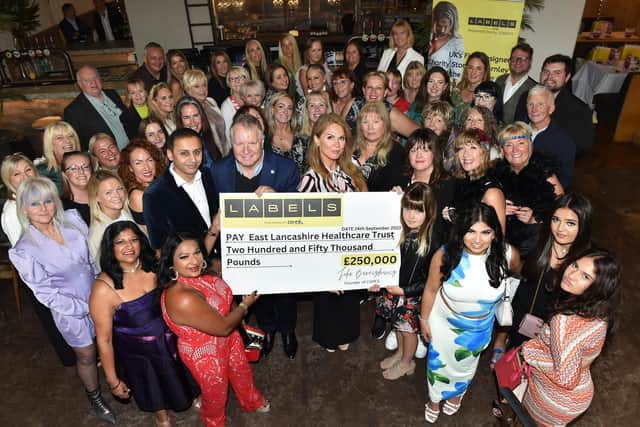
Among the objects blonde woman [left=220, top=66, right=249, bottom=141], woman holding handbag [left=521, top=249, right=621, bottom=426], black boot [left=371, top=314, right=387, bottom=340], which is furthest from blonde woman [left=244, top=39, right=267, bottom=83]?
woman holding handbag [left=521, top=249, right=621, bottom=426]

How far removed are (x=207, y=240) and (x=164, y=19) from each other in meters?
9.37

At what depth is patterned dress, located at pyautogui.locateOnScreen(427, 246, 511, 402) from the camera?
7.95 ft

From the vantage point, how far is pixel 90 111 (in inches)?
175

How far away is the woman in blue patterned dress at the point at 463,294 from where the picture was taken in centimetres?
237

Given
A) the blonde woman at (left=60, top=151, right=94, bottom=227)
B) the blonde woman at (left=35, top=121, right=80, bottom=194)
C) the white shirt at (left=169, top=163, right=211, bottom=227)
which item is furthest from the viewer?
the blonde woman at (left=35, top=121, right=80, bottom=194)

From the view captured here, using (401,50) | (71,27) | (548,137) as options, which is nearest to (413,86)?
(401,50)


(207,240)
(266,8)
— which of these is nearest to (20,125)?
(266,8)

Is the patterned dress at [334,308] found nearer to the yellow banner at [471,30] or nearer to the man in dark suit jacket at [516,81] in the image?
the man in dark suit jacket at [516,81]

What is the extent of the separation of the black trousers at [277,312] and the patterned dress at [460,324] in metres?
Result: 1.24

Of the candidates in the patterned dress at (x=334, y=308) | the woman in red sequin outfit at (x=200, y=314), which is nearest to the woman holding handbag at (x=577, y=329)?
the patterned dress at (x=334, y=308)

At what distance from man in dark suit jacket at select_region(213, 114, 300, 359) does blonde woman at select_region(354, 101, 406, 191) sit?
0.61 metres

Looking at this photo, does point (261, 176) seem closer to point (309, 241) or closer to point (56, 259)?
point (309, 241)

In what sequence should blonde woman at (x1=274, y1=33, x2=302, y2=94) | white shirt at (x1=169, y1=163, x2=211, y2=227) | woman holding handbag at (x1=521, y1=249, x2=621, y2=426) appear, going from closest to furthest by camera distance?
1. woman holding handbag at (x1=521, y1=249, x2=621, y2=426)
2. white shirt at (x1=169, y1=163, x2=211, y2=227)
3. blonde woman at (x1=274, y1=33, x2=302, y2=94)

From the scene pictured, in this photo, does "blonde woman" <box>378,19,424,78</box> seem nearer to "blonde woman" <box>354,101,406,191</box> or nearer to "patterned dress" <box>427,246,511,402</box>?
"blonde woman" <box>354,101,406,191</box>
